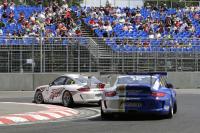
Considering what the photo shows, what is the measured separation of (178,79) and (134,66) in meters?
2.93

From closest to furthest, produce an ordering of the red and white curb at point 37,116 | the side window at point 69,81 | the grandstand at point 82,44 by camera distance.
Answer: the red and white curb at point 37,116
the side window at point 69,81
the grandstand at point 82,44

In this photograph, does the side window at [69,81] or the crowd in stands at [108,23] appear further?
the crowd in stands at [108,23]

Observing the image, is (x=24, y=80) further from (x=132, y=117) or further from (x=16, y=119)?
(x=16, y=119)

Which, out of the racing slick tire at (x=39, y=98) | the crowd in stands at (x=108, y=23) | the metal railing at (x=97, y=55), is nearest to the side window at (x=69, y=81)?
the racing slick tire at (x=39, y=98)

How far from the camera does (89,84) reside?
71.9 feet

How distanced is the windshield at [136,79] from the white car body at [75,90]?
174 inches

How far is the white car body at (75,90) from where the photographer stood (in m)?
21.7

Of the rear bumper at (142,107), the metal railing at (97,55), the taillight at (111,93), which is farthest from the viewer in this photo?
the metal railing at (97,55)

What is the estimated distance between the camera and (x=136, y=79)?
17.2 metres

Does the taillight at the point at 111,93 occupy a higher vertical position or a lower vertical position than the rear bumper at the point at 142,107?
higher

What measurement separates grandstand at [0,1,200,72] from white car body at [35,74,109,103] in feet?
29.1

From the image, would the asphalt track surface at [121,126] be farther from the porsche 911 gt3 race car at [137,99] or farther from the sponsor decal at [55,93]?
the sponsor decal at [55,93]

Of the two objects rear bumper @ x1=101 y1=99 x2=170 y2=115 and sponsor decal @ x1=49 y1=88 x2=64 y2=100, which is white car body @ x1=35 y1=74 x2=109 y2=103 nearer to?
sponsor decal @ x1=49 y1=88 x2=64 y2=100

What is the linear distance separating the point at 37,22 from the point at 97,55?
622 cm
